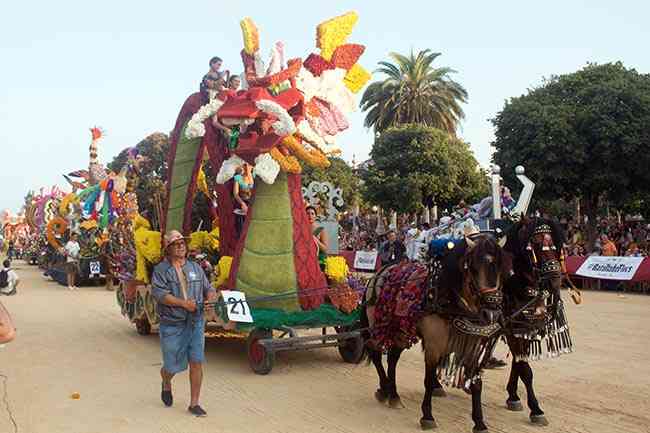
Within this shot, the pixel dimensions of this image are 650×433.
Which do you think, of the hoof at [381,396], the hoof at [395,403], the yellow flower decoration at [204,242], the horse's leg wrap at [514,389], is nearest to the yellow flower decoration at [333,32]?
the yellow flower decoration at [204,242]

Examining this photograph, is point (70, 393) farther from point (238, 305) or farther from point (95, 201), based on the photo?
point (95, 201)

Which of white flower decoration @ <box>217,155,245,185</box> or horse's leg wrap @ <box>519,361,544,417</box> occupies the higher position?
white flower decoration @ <box>217,155,245,185</box>

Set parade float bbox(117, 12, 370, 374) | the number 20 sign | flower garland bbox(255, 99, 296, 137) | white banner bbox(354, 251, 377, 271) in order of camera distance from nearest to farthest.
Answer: the number 20 sign < flower garland bbox(255, 99, 296, 137) < parade float bbox(117, 12, 370, 374) < white banner bbox(354, 251, 377, 271)

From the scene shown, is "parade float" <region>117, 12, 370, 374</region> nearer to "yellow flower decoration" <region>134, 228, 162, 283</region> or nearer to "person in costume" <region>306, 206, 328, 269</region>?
"person in costume" <region>306, 206, 328, 269</region>

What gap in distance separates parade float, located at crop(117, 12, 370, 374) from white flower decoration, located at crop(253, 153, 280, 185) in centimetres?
1

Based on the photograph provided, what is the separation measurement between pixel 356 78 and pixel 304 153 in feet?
4.57

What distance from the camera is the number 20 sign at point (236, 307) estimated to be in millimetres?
8250

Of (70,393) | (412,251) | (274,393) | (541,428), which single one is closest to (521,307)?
(541,428)

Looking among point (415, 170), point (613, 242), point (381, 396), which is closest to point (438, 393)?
point (381, 396)

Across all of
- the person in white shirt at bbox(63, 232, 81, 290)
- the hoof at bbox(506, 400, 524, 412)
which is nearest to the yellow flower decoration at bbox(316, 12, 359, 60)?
the hoof at bbox(506, 400, 524, 412)

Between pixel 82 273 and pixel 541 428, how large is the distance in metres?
20.7

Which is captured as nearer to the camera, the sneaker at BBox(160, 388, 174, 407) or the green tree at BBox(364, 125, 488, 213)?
the sneaker at BBox(160, 388, 174, 407)

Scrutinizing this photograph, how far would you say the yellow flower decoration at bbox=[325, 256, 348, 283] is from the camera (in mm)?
9250

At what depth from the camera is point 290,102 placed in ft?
28.4
